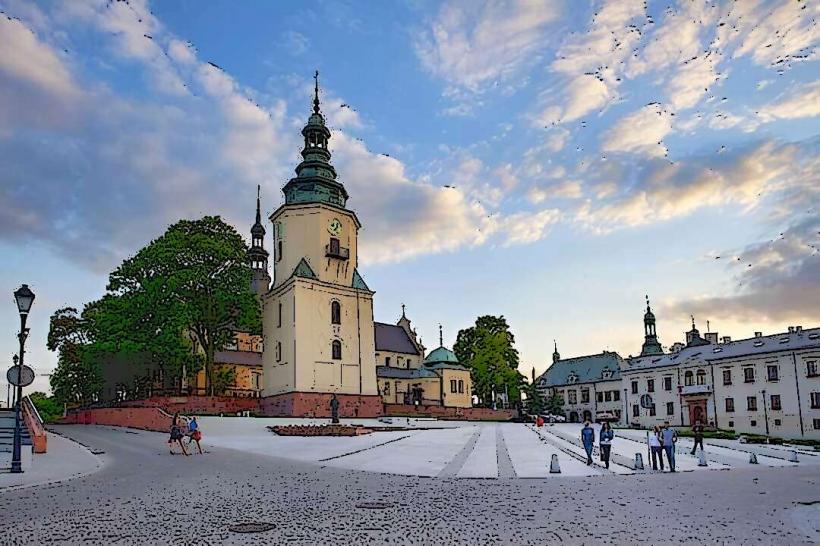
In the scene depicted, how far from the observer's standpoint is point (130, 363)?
4959 cm

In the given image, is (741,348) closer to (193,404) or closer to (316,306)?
(316,306)

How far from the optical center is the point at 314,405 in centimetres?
5238

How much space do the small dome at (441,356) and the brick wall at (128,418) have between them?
3465cm

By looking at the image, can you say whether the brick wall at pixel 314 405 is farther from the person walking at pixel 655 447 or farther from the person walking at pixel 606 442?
the person walking at pixel 655 447

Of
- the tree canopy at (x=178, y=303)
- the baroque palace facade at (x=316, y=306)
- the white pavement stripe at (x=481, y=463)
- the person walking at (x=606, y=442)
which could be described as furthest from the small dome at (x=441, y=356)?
the person walking at (x=606, y=442)

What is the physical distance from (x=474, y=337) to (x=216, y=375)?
33.0m

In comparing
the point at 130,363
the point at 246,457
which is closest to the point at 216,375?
the point at 130,363

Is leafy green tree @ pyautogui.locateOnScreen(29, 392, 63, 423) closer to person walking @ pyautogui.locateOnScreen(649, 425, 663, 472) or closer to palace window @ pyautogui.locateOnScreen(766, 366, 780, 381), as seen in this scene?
palace window @ pyautogui.locateOnScreen(766, 366, 780, 381)

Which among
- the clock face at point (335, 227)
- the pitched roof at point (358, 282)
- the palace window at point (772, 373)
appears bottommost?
the palace window at point (772, 373)

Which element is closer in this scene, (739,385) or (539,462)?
(539,462)

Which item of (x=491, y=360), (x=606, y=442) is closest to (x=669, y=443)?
(x=606, y=442)

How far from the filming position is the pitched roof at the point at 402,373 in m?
74.2

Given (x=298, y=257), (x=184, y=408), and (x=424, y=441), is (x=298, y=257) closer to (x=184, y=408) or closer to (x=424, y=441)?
(x=184, y=408)

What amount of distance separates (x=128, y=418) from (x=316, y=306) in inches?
650
